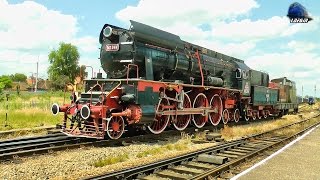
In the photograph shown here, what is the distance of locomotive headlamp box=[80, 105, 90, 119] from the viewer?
11.1m

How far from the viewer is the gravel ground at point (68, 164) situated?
24.4ft

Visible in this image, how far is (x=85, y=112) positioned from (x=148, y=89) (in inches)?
94.7

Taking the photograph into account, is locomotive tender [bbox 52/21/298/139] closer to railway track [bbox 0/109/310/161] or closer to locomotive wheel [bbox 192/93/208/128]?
locomotive wheel [bbox 192/93/208/128]

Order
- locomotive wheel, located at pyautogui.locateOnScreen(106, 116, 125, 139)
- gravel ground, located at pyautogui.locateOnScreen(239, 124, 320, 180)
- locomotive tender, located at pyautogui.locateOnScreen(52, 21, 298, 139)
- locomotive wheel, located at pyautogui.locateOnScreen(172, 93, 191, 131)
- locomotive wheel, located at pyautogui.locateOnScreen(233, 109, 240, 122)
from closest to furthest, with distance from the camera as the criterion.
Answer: gravel ground, located at pyautogui.locateOnScreen(239, 124, 320, 180) → locomotive wheel, located at pyautogui.locateOnScreen(106, 116, 125, 139) → locomotive tender, located at pyautogui.locateOnScreen(52, 21, 298, 139) → locomotive wheel, located at pyautogui.locateOnScreen(172, 93, 191, 131) → locomotive wheel, located at pyautogui.locateOnScreen(233, 109, 240, 122)

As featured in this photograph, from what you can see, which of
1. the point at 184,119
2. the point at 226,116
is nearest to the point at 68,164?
the point at 184,119

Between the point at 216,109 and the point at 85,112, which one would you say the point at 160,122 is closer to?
the point at 85,112

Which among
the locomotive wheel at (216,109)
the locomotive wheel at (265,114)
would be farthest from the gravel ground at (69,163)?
the locomotive wheel at (265,114)

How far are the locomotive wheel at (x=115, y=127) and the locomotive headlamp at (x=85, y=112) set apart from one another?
71 cm

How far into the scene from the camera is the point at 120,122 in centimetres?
1202

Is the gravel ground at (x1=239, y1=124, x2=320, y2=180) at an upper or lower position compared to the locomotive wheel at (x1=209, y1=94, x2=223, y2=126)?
lower

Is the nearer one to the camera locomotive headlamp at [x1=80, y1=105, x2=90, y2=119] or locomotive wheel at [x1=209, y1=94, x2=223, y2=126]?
locomotive headlamp at [x1=80, y1=105, x2=90, y2=119]

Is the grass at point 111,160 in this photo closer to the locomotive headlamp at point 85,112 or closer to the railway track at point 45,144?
the railway track at point 45,144

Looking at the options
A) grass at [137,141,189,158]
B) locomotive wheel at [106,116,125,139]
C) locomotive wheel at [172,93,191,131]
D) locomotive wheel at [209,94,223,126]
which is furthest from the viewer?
locomotive wheel at [209,94,223,126]

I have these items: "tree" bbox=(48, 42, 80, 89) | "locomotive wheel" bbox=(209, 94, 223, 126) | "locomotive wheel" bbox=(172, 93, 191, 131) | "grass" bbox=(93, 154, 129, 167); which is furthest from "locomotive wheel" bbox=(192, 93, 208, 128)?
"tree" bbox=(48, 42, 80, 89)
